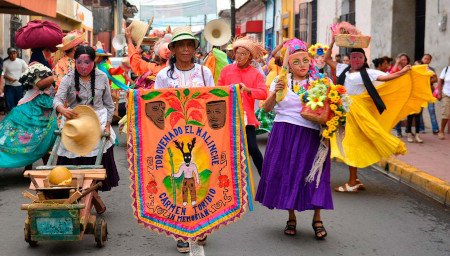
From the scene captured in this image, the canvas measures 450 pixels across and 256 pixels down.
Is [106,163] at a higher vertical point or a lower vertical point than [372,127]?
lower

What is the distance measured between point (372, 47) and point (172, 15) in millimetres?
17969

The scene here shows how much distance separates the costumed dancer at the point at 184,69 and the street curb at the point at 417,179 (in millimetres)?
4044

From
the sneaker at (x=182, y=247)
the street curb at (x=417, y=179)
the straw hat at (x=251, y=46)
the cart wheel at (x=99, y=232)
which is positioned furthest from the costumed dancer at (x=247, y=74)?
the cart wheel at (x=99, y=232)

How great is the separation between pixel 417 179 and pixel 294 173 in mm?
4107

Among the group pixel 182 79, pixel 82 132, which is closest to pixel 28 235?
pixel 82 132

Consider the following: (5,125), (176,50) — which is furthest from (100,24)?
(176,50)

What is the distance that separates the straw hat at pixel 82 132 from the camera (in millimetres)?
6500

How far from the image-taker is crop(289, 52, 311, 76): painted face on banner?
6371 mm

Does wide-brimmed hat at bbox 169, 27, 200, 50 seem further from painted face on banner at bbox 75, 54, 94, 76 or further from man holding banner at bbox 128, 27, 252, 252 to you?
painted face on banner at bbox 75, 54, 94, 76

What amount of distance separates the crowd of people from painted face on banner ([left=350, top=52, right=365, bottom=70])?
→ 0.01 meters

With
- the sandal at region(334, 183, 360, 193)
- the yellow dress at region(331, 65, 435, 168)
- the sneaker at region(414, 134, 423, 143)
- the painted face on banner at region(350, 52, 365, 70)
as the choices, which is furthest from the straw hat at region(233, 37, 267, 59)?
the sneaker at region(414, 134, 423, 143)

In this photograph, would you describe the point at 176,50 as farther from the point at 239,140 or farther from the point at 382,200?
the point at 382,200

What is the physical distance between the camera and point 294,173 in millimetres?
6410

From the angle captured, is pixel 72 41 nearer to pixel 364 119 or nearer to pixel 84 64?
pixel 84 64
